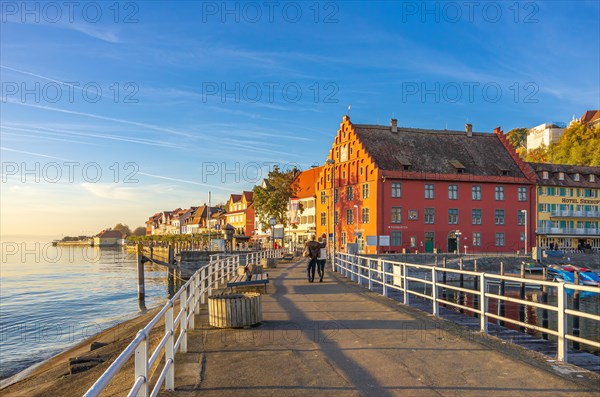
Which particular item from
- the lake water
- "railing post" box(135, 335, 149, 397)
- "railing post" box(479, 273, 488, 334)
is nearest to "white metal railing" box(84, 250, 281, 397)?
"railing post" box(135, 335, 149, 397)

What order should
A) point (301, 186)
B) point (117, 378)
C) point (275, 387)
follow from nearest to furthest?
point (275, 387), point (117, 378), point (301, 186)

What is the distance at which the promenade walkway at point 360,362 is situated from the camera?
6332 millimetres

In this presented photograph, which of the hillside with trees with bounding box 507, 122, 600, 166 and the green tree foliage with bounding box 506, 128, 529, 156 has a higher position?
the green tree foliage with bounding box 506, 128, 529, 156

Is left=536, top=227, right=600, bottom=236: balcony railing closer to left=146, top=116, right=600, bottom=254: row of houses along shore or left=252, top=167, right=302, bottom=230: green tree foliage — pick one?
left=146, top=116, right=600, bottom=254: row of houses along shore

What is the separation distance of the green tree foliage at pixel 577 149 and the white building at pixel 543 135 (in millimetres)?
16001

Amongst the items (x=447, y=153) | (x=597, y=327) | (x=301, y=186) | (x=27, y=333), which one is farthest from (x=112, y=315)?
(x=301, y=186)

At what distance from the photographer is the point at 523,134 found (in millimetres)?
179125

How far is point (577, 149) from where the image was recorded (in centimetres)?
11200

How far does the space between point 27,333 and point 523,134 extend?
182302mm

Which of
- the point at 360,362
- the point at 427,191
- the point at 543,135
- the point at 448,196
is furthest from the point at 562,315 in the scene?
the point at 543,135

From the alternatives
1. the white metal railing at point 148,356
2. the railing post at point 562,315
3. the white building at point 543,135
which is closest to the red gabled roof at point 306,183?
the white metal railing at point 148,356

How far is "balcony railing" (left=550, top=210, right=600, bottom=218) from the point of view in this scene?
65750 mm

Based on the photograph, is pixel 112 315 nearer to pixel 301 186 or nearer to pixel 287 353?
pixel 287 353

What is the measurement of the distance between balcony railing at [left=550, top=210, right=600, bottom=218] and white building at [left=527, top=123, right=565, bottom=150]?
92519mm
